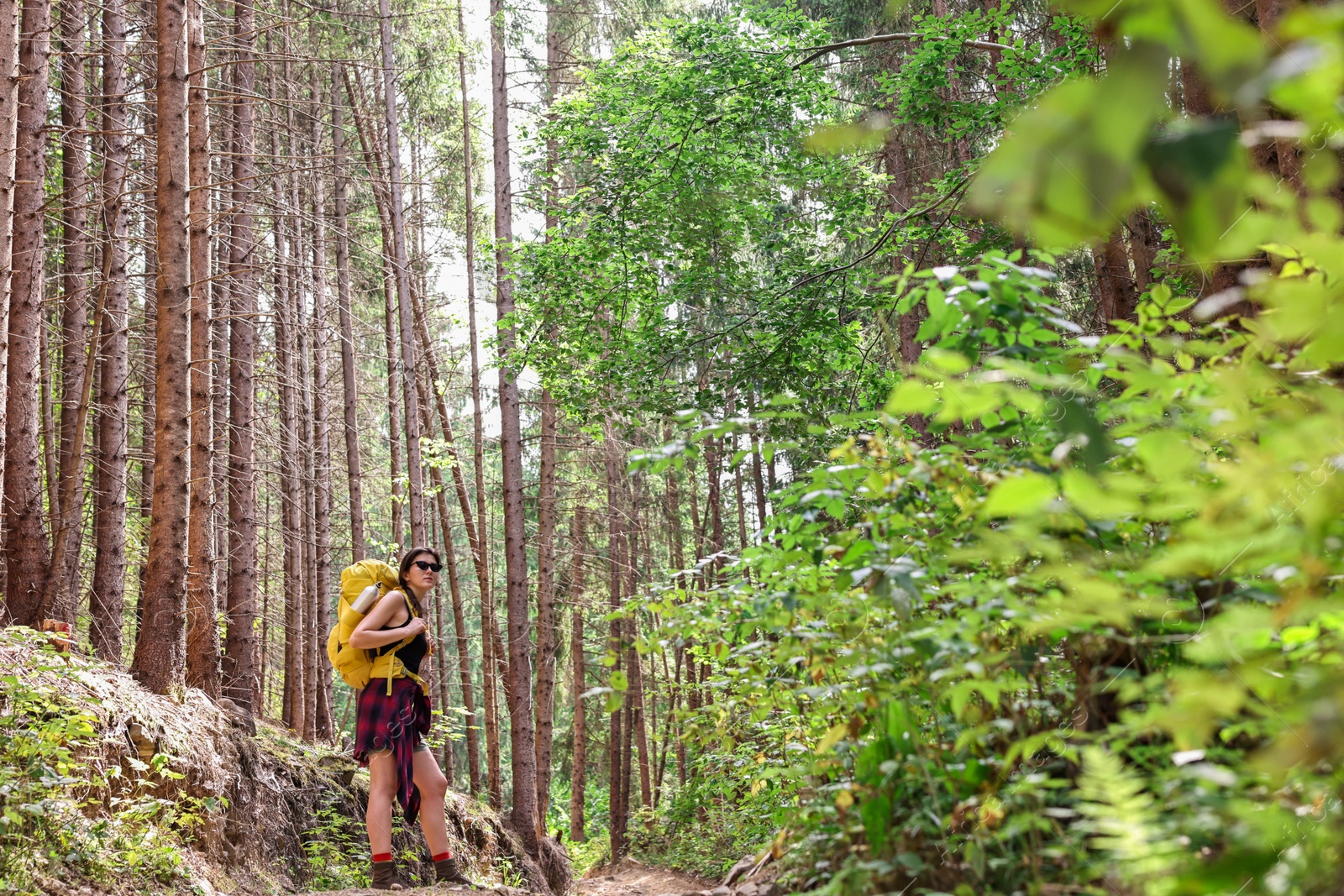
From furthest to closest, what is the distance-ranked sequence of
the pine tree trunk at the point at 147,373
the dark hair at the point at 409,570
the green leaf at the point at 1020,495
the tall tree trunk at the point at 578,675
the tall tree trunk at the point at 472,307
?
the tall tree trunk at the point at 578,675
the tall tree trunk at the point at 472,307
the pine tree trunk at the point at 147,373
the dark hair at the point at 409,570
the green leaf at the point at 1020,495

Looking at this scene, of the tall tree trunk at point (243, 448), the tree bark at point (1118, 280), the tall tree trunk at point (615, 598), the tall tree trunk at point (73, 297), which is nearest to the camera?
the tree bark at point (1118, 280)

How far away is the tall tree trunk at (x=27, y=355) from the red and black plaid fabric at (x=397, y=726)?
12.4 ft

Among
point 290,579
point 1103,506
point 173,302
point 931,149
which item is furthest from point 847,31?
point 1103,506

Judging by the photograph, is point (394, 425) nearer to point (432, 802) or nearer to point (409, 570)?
point (409, 570)

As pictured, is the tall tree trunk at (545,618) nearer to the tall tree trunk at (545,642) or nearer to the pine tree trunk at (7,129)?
the tall tree trunk at (545,642)

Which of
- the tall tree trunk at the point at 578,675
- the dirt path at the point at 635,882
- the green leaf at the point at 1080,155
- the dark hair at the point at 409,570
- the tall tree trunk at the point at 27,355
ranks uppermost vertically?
the tall tree trunk at the point at 27,355

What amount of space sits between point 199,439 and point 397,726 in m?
3.52

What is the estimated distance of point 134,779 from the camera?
503 cm

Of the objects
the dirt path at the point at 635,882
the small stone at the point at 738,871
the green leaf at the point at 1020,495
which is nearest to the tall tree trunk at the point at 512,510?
the dirt path at the point at 635,882

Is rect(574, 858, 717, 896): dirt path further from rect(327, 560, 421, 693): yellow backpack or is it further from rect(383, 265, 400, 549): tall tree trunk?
rect(327, 560, 421, 693): yellow backpack

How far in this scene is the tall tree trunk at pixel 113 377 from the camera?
311 inches

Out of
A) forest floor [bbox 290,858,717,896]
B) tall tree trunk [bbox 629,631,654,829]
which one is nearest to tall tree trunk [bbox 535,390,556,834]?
forest floor [bbox 290,858,717,896]

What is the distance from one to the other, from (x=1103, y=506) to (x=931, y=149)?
14.4 metres

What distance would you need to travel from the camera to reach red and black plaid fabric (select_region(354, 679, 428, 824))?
199 inches
